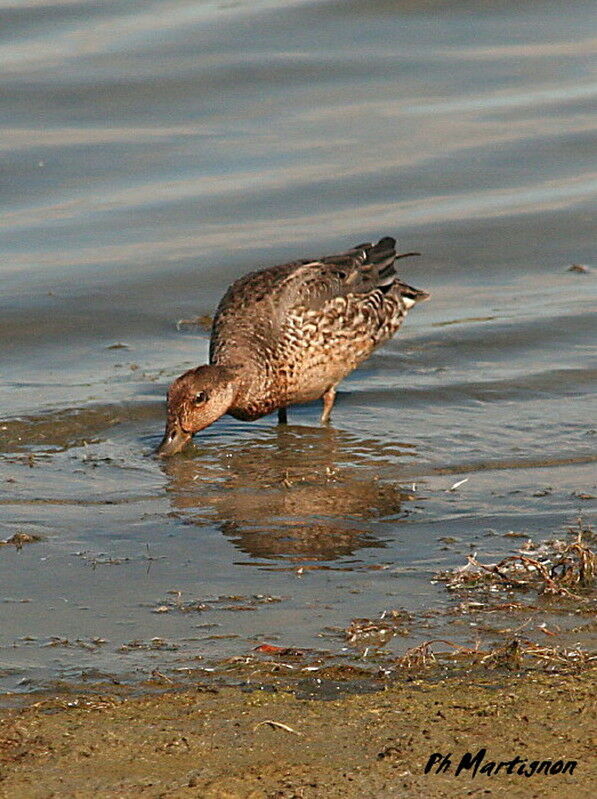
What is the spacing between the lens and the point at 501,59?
1502 cm

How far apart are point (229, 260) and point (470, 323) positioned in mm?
2042

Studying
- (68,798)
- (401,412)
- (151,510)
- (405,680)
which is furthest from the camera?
(401,412)

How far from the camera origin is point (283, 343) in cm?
795

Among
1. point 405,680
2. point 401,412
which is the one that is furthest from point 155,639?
point 401,412

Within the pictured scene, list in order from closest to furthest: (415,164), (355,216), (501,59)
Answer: (355,216), (415,164), (501,59)

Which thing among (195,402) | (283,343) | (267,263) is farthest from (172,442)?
(267,263)

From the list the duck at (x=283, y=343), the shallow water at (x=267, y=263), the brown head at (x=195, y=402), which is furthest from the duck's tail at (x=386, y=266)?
the brown head at (x=195, y=402)

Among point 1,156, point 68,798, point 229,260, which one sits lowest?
point 68,798

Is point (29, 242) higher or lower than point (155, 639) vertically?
higher

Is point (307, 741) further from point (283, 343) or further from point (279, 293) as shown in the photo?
point (279, 293)

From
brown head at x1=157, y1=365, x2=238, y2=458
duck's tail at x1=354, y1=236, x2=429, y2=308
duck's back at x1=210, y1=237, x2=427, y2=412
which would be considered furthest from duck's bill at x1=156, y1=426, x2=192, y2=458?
duck's tail at x1=354, y1=236, x2=429, y2=308

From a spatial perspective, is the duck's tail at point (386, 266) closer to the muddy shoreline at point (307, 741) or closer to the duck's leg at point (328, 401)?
the duck's leg at point (328, 401)

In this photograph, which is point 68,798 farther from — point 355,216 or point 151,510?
point 355,216

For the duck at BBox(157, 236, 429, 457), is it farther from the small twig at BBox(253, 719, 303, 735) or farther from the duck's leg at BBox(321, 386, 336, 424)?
the small twig at BBox(253, 719, 303, 735)
